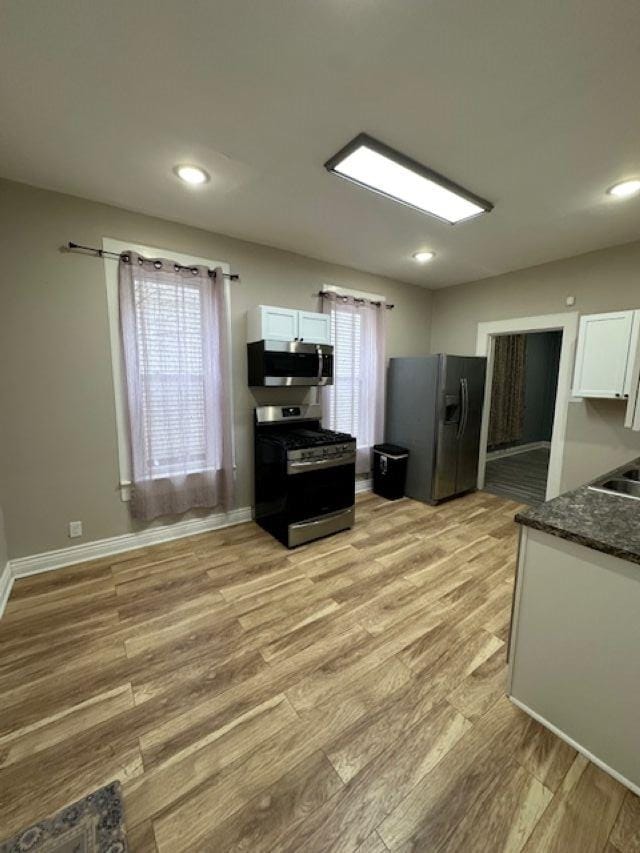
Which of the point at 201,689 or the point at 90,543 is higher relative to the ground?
the point at 90,543

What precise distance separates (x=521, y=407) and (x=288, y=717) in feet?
22.1

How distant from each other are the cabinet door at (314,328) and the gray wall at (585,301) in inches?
85.6

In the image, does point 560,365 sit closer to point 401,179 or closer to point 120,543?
point 401,179

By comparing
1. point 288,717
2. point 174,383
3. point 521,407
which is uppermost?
point 174,383

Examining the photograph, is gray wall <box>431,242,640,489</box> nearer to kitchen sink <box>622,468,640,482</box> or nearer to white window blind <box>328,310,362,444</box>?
kitchen sink <box>622,468,640,482</box>

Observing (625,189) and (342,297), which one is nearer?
(625,189)

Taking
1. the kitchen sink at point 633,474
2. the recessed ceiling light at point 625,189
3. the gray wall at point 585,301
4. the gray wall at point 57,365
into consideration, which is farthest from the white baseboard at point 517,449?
the gray wall at point 57,365

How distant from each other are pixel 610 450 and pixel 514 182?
8.44ft

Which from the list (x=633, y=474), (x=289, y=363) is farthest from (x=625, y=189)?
(x=289, y=363)

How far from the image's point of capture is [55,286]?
2.34 metres

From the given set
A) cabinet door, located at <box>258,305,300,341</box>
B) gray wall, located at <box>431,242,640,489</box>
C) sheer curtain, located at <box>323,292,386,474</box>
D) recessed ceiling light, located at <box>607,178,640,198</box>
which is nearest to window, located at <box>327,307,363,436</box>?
sheer curtain, located at <box>323,292,386,474</box>

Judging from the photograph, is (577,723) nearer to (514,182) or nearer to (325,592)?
(325,592)

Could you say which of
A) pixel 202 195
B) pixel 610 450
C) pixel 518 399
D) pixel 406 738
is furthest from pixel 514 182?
pixel 518 399

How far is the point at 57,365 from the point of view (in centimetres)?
238
